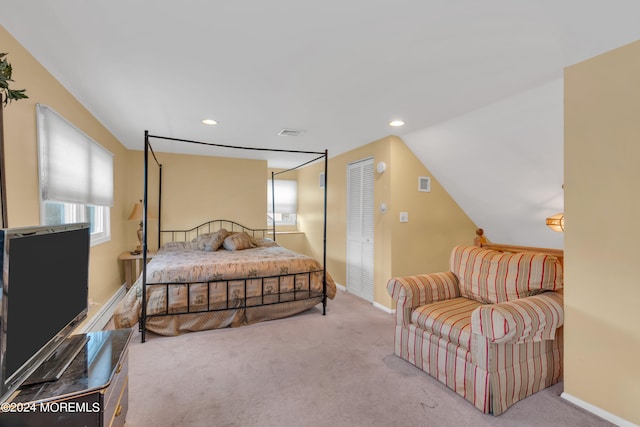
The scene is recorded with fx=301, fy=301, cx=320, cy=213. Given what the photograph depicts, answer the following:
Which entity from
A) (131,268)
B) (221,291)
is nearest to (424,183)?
(221,291)

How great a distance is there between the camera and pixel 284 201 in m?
6.73

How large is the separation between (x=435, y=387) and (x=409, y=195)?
7.75ft

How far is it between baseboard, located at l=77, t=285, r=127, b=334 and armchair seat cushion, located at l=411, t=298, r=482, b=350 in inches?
121

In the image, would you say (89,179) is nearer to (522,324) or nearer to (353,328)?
(353,328)

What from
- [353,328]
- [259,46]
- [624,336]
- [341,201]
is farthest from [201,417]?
[341,201]

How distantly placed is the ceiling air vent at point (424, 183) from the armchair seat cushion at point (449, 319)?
5.81 feet

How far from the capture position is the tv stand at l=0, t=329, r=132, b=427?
3.54 ft

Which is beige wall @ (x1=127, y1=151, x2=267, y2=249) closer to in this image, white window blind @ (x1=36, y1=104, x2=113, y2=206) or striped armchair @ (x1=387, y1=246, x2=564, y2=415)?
white window blind @ (x1=36, y1=104, x2=113, y2=206)

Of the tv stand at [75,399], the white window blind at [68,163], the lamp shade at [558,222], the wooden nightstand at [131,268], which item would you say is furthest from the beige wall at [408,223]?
the wooden nightstand at [131,268]

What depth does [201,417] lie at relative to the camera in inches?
74.6

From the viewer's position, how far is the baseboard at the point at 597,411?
182 centimetres

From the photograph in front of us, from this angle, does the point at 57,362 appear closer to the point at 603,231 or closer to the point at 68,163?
the point at 68,163

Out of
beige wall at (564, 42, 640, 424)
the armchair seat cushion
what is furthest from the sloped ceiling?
the armchair seat cushion

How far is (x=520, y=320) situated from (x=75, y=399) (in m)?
2.32
